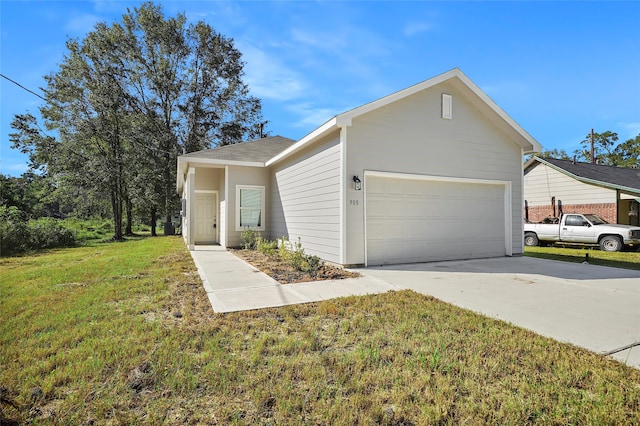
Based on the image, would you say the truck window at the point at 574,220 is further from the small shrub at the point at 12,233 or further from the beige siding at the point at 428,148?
the small shrub at the point at 12,233

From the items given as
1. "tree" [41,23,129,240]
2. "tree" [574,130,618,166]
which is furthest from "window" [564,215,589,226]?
"tree" [574,130,618,166]

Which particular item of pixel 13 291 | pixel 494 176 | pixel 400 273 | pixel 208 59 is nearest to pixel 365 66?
pixel 494 176

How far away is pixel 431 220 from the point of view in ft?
27.9

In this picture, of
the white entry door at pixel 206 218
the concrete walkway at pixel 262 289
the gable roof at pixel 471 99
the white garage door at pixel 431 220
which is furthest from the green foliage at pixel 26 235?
the white garage door at pixel 431 220

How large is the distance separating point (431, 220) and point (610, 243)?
911 centimetres

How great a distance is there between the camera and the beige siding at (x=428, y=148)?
7480 millimetres

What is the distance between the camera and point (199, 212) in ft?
46.7

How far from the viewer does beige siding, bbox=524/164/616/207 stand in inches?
Result: 600

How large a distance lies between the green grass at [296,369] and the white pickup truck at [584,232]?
12277 millimetres

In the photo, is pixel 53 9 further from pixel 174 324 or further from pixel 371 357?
pixel 371 357

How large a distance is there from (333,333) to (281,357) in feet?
2.50

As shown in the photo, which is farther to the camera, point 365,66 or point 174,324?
point 365,66

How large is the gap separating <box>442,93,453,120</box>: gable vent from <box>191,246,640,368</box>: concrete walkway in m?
3.83

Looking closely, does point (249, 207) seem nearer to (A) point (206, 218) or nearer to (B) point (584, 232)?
(A) point (206, 218)
